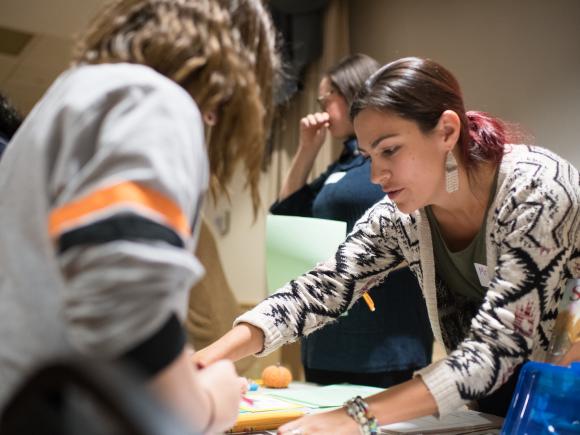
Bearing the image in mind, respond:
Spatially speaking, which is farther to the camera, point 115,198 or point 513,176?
point 513,176

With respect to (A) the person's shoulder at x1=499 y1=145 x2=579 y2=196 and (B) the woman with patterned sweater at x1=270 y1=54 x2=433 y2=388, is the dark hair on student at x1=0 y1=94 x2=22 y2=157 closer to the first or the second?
(B) the woman with patterned sweater at x1=270 y1=54 x2=433 y2=388

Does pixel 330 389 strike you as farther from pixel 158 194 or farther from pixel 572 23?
pixel 572 23

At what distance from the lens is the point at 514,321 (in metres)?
0.94

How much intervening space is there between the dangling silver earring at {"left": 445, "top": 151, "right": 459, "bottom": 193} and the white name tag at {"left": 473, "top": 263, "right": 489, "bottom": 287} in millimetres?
152

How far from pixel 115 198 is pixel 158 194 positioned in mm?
35

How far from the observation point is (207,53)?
2.09 feet

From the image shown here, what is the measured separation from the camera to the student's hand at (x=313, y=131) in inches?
81.3

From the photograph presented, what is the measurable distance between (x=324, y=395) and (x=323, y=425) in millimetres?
370

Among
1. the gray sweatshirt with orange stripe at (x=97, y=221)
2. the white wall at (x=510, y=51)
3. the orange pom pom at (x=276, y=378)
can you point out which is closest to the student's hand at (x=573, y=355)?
the orange pom pom at (x=276, y=378)

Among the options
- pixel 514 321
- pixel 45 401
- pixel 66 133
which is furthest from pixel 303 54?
pixel 45 401

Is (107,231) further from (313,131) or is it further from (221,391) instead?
(313,131)

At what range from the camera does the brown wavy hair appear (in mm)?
631

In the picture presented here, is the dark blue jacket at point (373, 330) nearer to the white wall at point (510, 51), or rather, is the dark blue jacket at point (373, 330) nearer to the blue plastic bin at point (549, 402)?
the blue plastic bin at point (549, 402)

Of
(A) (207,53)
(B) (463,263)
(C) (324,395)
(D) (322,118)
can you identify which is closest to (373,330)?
(C) (324,395)
